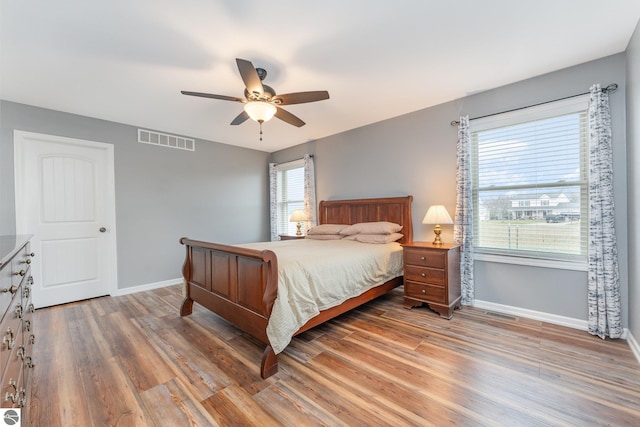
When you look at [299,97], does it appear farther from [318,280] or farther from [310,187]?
[310,187]

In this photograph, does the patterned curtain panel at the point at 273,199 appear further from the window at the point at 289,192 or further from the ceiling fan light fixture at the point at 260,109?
the ceiling fan light fixture at the point at 260,109

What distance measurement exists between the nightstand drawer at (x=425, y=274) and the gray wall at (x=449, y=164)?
24.8 inches

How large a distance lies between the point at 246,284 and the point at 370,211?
248 cm

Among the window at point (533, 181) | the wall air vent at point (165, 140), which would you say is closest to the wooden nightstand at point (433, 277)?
the window at point (533, 181)

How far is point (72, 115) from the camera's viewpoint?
365cm

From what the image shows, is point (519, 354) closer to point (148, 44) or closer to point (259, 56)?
point (259, 56)

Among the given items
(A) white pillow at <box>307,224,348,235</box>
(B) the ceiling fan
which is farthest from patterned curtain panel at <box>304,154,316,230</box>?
(B) the ceiling fan

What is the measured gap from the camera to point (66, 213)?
3639 millimetres

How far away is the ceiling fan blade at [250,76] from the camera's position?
1.96 m

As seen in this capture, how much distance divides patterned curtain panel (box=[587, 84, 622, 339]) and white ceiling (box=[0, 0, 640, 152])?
2.12ft

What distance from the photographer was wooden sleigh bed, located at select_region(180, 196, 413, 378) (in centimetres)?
203

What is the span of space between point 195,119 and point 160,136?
3.09 feet

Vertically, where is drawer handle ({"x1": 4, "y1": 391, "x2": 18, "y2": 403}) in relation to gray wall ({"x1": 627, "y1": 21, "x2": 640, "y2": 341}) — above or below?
below

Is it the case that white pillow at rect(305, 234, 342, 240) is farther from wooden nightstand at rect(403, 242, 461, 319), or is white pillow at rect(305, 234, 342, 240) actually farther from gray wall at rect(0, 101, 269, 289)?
gray wall at rect(0, 101, 269, 289)
